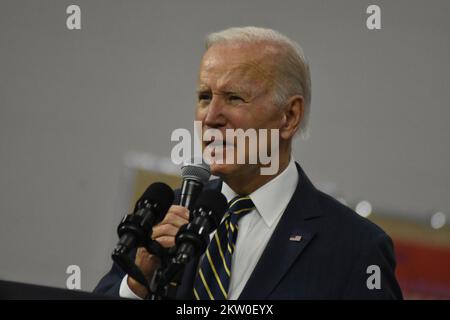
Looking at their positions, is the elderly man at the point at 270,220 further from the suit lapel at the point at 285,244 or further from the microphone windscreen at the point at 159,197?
the microphone windscreen at the point at 159,197

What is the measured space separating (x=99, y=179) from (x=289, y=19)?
0.97 metres

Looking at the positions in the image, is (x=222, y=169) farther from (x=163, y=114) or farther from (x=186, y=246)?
(x=163, y=114)

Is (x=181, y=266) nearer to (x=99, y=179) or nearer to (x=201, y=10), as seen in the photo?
(x=99, y=179)

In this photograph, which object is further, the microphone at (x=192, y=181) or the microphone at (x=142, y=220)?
the microphone at (x=192, y=181)

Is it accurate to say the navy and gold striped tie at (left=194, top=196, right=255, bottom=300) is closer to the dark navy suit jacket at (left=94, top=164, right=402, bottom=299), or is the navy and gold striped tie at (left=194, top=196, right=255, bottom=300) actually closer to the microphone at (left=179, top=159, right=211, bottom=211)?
the dark navy suit jacket at (left=94, top=164, right=402, bottom=299)

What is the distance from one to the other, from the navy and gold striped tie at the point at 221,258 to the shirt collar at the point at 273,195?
3 cm

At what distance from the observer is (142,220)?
1.62 m

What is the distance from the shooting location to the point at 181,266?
157 cm

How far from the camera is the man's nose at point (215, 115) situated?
2.01m

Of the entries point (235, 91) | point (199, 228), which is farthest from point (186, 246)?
point (235, 91)

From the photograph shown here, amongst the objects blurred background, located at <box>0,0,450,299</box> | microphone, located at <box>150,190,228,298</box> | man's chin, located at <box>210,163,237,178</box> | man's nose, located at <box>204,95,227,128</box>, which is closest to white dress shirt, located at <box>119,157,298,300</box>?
man's chin, located at <box>210,163,237,178</box>

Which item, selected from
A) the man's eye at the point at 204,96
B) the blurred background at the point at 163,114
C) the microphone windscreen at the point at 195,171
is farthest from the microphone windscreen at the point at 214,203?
the blurred background at the point at 163,114

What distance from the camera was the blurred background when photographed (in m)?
2.77

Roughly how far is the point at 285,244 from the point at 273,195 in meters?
0.18
